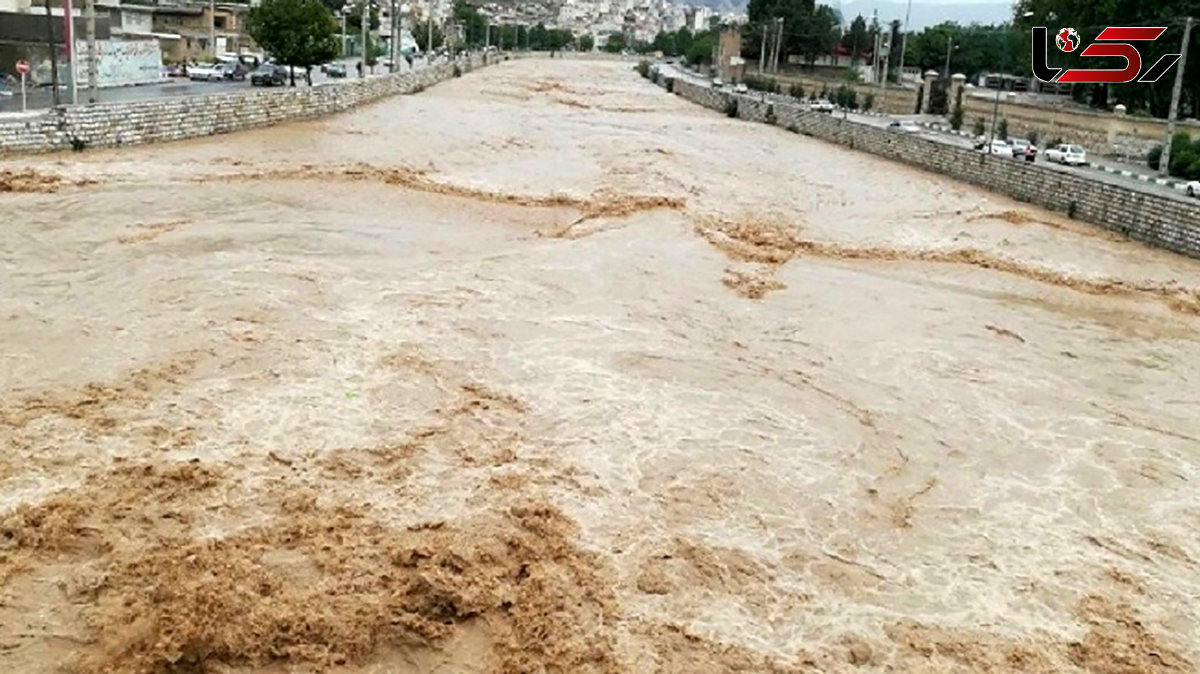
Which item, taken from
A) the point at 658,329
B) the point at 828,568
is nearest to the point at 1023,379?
the point at 658,329

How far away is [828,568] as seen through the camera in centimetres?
776

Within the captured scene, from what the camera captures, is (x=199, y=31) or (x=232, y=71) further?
(x=199, y=31)

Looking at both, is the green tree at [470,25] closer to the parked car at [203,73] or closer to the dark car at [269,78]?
the parked car at [203,73]

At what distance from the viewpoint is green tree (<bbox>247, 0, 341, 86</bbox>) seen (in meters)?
38.6

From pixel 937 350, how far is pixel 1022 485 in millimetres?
4009

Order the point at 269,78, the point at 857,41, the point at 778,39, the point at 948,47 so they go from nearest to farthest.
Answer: the point at 269,78
the point at 948,47
the point at 778,39
the point at 857,41

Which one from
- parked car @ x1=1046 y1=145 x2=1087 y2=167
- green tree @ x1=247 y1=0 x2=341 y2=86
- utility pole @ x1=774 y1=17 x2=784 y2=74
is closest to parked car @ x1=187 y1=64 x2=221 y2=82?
green tree @ x1=247 y1=0 x2=341 y2=86

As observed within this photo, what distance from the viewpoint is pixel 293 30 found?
3878 centimetres

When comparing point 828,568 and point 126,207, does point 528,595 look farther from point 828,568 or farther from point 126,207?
point 126,207

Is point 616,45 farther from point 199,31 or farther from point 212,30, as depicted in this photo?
point 199,31

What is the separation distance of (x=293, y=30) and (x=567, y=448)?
110ft

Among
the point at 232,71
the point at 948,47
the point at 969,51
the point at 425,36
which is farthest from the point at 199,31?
the point at 425,36

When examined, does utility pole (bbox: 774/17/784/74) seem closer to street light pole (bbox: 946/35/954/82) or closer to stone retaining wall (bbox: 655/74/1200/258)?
street light pole (bbox: 946/35/954/82)

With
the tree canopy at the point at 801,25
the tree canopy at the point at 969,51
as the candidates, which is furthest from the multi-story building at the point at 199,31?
the tree canopy at the point at 969,51
